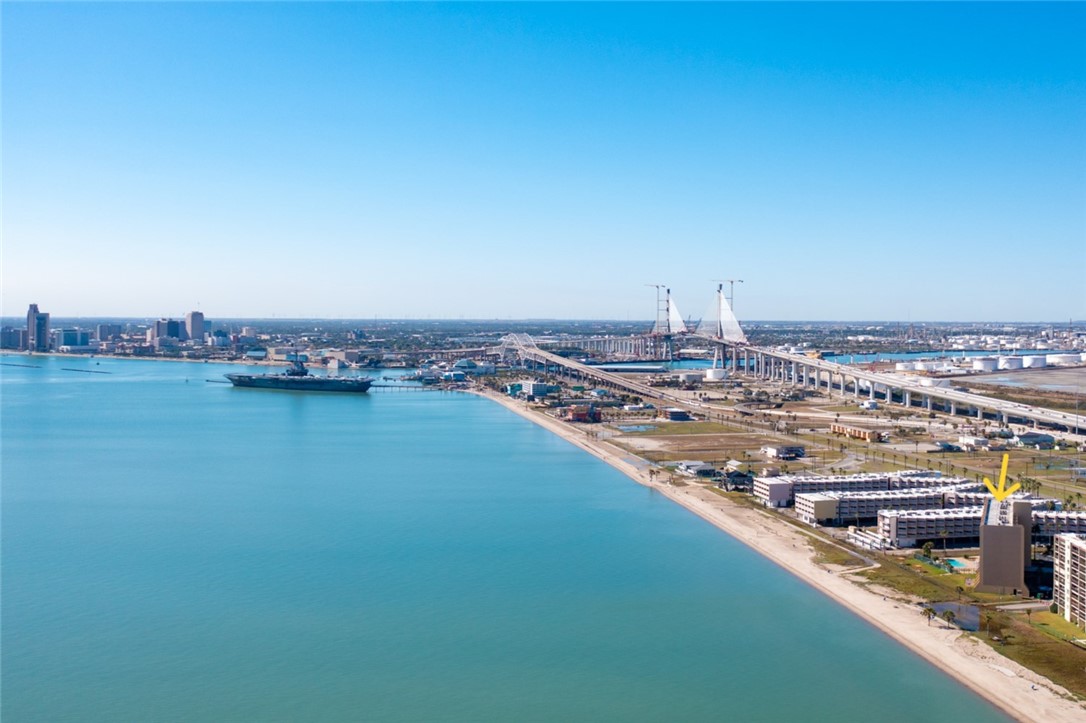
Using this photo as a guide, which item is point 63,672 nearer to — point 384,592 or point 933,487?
point 384,592

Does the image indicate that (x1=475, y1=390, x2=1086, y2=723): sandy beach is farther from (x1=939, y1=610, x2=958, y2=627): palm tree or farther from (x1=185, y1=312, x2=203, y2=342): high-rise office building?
(x1=185, y1=312, x2=203, y2=342): high-rise office building

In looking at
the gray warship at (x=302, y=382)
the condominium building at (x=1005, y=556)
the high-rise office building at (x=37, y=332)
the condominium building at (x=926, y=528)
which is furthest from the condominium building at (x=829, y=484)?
the high-rise office building at (x=37, y=332)

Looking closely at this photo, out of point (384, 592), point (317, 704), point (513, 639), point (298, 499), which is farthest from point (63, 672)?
point (298, 499)

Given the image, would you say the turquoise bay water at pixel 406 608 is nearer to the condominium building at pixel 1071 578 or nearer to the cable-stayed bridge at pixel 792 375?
the condominium building at pixel 1071 578

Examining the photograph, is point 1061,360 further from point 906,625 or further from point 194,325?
point 194,325

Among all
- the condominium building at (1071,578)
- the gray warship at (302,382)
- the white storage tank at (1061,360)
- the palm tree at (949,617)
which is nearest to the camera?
the condominium building at (1071,578)

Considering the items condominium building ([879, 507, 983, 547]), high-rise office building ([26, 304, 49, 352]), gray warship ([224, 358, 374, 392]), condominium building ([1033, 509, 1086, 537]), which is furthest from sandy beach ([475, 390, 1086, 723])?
high-rise office building ([26, 304, 49, 352])

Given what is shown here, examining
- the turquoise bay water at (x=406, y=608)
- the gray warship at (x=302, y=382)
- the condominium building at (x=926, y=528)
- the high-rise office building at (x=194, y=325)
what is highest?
the high-rise office building at (x=194, y=325)
